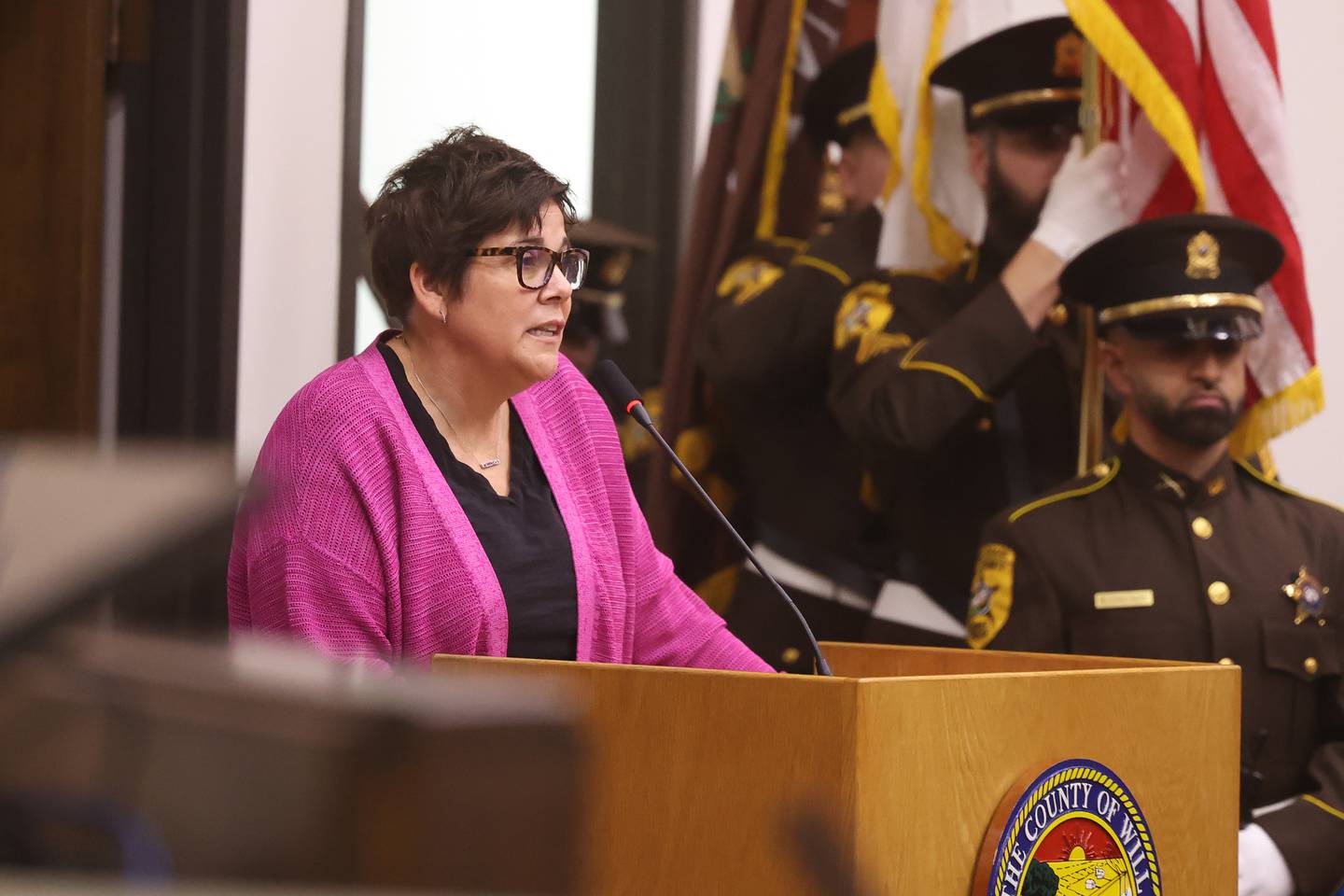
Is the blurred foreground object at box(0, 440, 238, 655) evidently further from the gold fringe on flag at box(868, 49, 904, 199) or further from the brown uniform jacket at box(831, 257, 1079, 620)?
the gold fringe on flag at box(868, 49, 904, 199)

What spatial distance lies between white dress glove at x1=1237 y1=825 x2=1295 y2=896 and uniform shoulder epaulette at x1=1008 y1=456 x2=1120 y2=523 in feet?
1.59

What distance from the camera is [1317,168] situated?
340 centimetres

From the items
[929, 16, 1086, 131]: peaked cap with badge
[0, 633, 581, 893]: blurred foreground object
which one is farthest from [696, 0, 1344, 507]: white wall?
[0, 633, 581, 893]: blurred foreground object

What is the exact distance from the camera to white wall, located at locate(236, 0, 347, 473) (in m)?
2.50

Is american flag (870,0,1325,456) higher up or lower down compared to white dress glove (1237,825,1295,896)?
higher up

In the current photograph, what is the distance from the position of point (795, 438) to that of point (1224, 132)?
2.67ft

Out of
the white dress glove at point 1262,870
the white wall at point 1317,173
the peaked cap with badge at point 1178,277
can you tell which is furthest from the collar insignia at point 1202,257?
the white wall at point 1317,173

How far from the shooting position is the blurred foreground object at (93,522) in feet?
1.54

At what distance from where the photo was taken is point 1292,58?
3.40 meters

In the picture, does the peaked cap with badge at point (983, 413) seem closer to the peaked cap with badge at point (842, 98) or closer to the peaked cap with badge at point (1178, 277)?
the peaked cap with badge at point (1178, 277)

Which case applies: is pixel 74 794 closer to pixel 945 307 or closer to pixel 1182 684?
pixel 1182 684

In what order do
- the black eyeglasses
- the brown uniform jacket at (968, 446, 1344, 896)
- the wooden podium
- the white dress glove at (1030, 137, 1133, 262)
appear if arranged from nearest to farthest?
the wooden podium, the black eyeglasses, the brown uniform jacket at (968, 446, 1344, 896), the white dress glove at (1030, 137, 1133, 262)

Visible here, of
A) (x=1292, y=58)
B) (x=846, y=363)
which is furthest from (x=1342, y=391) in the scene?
(x=846, y=363)

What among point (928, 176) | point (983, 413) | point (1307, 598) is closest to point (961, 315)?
point (983, 413)
